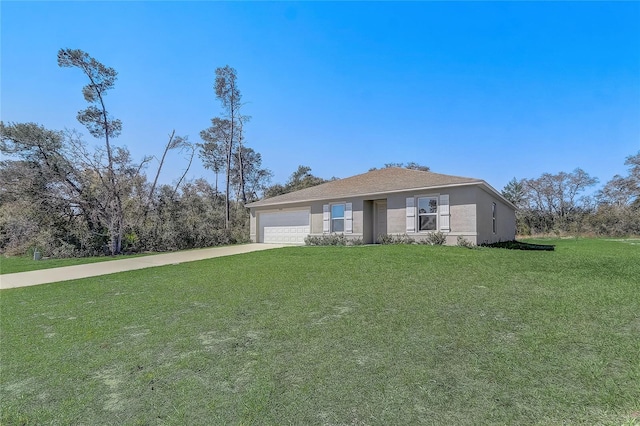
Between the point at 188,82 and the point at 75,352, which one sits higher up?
the point at 188,82

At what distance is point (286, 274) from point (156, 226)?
42.9 ft

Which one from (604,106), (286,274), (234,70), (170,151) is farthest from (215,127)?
(604,106)

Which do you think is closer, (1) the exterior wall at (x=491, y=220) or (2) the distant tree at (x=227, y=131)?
(1) the exterior wall at (x=491, y=220)

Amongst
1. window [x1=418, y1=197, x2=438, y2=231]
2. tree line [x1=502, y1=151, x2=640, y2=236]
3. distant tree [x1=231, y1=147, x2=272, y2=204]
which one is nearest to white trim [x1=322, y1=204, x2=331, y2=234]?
window [x1=418, y1=197, x2=438, y2=231]

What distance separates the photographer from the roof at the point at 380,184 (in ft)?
41.9

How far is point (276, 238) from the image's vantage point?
18.0 meters

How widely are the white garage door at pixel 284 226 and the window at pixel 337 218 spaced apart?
1.70 meters

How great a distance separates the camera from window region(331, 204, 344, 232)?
15.3m

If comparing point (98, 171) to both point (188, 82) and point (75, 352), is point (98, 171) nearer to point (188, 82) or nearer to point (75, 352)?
point (188, 82)

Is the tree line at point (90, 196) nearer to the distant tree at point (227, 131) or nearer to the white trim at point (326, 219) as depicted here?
the distant tree at point (227, 131)

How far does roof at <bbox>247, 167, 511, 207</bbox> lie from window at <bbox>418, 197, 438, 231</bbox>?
0.73m

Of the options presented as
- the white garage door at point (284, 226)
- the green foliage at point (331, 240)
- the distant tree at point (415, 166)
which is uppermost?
the distant tree at point (415, 166)

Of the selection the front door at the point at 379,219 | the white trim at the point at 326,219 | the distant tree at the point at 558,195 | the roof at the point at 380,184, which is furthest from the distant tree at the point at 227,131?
the distant tree at the point at 558,195

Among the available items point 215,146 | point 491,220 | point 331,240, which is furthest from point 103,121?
point 491,220
